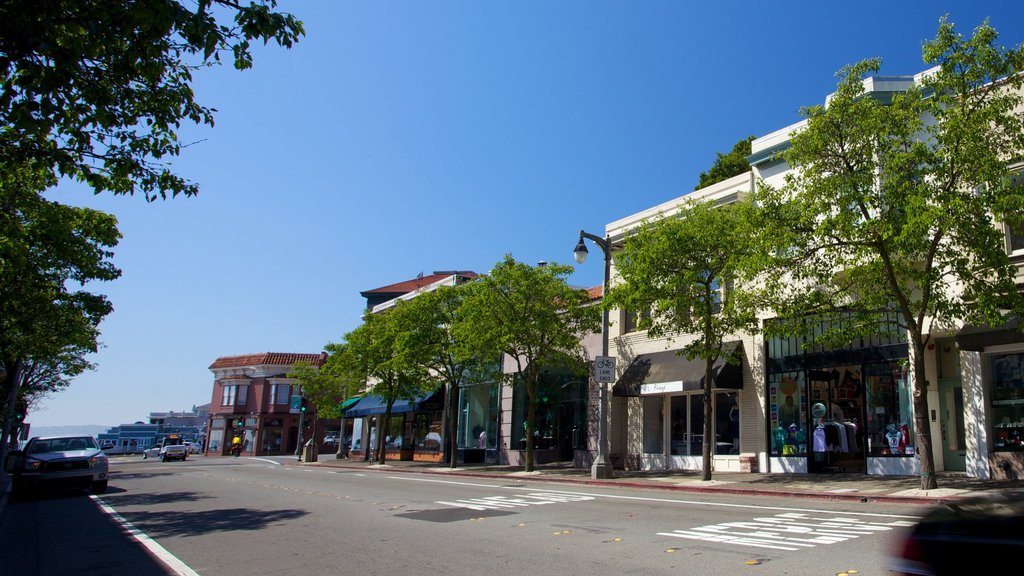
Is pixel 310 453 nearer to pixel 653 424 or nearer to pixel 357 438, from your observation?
pixel 357 438

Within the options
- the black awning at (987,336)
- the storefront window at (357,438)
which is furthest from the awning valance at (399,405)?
the black awning at (987,336)

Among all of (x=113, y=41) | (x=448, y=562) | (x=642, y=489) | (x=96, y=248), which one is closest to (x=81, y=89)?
(x=113, y=41)

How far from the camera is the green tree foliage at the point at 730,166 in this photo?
3719 centimetres

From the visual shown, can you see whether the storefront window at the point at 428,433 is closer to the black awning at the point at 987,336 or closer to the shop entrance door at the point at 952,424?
the shop entrance door at the point at 952,424

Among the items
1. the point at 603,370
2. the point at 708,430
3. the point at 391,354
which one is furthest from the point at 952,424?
the point at 391,354

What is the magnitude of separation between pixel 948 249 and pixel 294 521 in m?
13.6

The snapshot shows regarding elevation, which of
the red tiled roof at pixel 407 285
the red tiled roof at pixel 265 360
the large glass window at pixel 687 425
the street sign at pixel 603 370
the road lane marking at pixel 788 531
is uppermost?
the red tiled roof at pixel 407 285

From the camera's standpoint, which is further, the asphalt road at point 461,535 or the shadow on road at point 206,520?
the shadow on road at point 206,520

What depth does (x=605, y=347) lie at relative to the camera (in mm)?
21625

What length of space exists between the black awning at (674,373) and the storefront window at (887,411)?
368 cm

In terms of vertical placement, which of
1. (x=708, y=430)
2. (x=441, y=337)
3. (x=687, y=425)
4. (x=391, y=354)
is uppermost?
(x=441, y=337)

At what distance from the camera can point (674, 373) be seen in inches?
887

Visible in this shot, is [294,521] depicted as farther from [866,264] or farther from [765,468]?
[765,468]

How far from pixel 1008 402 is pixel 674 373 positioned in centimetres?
889
